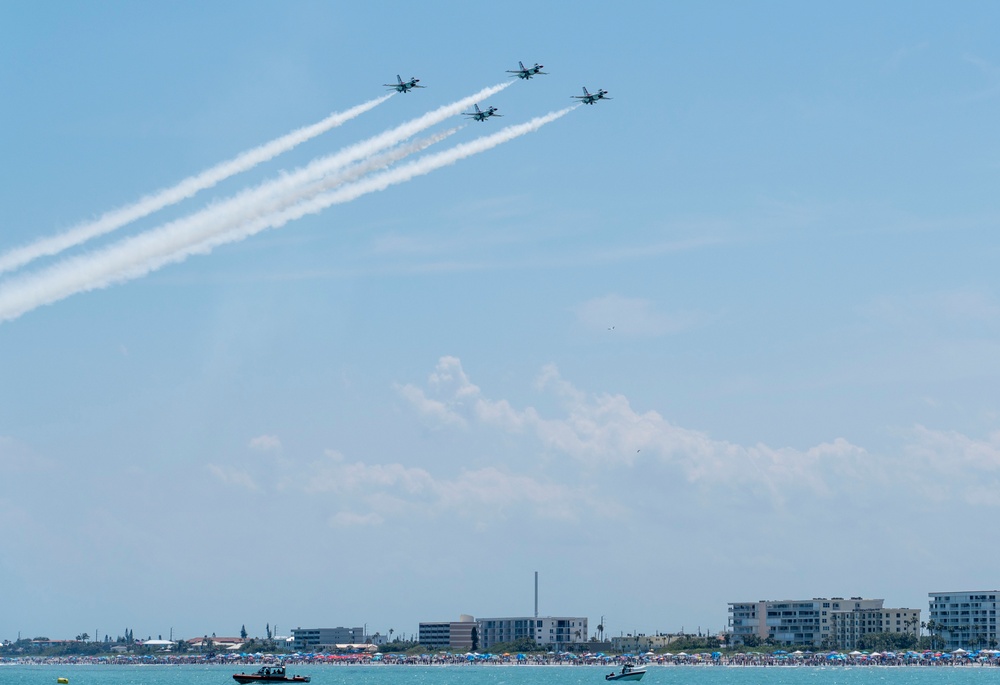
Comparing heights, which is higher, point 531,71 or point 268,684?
point 531,71

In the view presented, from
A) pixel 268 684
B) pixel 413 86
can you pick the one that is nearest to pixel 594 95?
pixel 413 86

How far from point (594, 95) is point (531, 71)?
749 centimetres

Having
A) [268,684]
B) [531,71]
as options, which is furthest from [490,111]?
[268,684]

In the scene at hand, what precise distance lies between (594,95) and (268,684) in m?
97.5

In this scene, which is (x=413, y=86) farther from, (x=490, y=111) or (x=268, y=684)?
(x=268, y=684)

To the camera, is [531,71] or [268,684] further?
[268,684]

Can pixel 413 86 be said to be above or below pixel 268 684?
above

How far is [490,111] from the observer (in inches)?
5748

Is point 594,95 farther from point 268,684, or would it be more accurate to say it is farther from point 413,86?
point 268,684

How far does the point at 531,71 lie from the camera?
474ft

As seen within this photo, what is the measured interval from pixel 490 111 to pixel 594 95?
36.1ft

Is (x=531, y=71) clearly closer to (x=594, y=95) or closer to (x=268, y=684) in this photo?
(x=594, y=95)

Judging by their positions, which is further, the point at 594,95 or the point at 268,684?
the point at 268,684

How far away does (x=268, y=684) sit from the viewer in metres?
197
